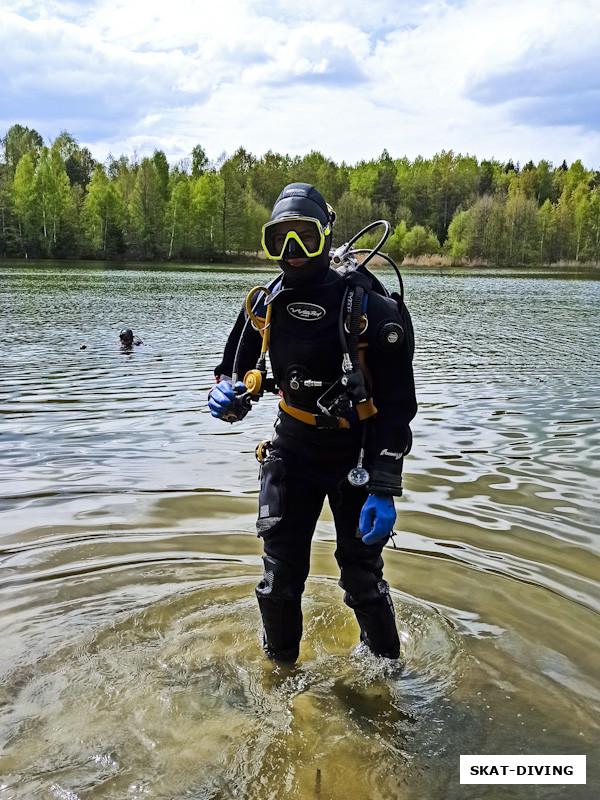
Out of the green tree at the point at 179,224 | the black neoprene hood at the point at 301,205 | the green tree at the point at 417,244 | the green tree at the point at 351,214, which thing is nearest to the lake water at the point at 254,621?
the black neoprene hood at the point at 301,205

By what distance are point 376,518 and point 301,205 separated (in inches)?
60.7

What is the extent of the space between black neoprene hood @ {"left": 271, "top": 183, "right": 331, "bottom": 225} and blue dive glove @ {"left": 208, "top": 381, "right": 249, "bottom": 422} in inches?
33.6

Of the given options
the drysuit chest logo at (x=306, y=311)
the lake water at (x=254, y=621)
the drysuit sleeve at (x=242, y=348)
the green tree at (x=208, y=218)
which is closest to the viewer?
the lake water at (x=254, y=621)

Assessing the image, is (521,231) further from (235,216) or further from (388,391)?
(388,391)

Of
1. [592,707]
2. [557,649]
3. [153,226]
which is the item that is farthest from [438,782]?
[153,226]

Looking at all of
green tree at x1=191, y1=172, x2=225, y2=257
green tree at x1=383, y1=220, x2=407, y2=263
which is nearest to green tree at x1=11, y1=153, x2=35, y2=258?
green tree at x1=191, y1=172, x2=225, y2=257

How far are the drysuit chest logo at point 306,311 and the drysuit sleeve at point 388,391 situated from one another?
239mm

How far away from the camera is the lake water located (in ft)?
9.77

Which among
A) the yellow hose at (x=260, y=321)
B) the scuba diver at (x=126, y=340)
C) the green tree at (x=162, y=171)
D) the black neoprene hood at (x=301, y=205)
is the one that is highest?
the green tree at (x=162, y=171)

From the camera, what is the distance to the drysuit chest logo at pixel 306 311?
3279 mm

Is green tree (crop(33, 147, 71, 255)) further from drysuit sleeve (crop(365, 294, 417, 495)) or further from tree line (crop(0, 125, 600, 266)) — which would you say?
drysuit sleeve (crop(365, 294, 417, 495))

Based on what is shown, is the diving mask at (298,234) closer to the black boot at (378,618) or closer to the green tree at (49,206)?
the black boot at (378,618)

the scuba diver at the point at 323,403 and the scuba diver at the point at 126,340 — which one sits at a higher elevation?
the scuba diver at the point at 323,403

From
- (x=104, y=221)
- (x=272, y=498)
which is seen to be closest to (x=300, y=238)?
(x=272, y=498)
